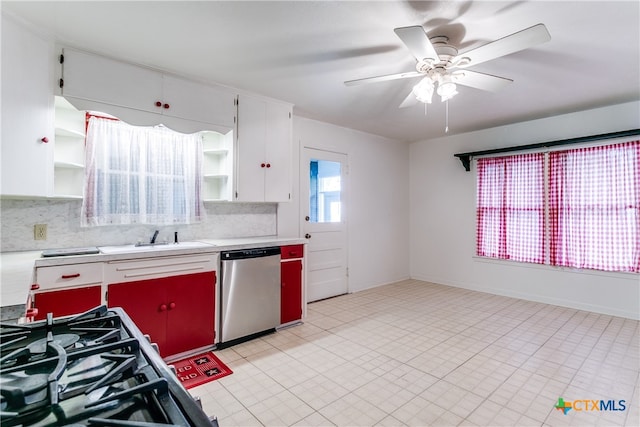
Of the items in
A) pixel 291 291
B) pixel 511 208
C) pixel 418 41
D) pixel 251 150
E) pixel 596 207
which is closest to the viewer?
pixel 418 41

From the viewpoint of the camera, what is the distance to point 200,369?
2.49 metres

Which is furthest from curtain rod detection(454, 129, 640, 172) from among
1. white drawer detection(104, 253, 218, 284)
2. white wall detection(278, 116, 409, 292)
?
white drawer detection(104, 253, 218, 284)

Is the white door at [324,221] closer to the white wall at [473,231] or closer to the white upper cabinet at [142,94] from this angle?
the white upper cabinet at [142,94]

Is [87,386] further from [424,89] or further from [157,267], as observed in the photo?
[424,89]

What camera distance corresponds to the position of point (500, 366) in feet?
8.33

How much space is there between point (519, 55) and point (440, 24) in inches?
35.6

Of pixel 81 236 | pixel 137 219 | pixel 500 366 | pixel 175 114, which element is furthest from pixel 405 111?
pixel 81 236

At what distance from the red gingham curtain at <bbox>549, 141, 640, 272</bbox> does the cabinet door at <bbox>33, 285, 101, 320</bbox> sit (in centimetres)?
504

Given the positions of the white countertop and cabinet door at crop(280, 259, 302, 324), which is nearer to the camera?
the white countertop

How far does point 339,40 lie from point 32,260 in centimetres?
252

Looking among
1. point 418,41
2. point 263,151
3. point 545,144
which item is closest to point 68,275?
point 263,151

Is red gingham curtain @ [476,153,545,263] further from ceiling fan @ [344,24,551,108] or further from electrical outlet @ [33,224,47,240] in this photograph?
electrical outlet @ [33,224,47,240]

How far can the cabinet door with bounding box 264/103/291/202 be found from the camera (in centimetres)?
349

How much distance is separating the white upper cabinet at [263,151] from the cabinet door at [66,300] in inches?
57.5
